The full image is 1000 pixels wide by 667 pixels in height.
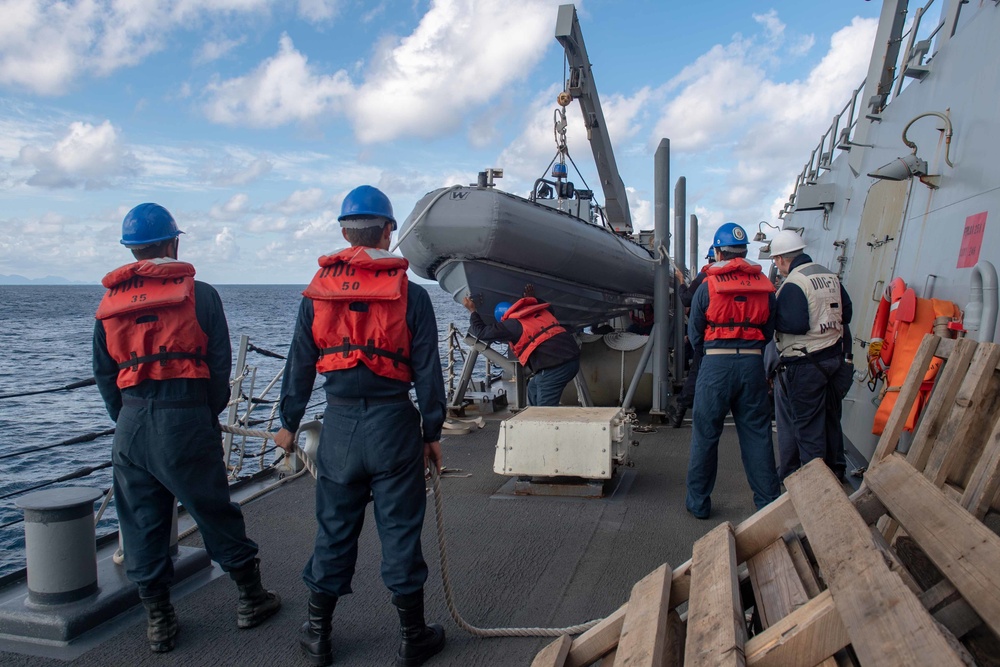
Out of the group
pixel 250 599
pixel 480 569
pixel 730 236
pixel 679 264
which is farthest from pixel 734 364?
pixel 679 264

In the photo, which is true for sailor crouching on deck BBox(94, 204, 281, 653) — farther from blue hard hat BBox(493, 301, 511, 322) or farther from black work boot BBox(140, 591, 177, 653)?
blue hard hat BBox(493, 301, 511, 322)

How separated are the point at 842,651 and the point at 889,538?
95cm

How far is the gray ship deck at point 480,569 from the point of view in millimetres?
2789

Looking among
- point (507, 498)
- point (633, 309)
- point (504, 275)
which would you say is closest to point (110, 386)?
point (507, 498)

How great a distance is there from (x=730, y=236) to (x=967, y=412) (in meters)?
2.27

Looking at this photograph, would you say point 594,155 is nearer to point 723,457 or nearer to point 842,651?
point 723,457

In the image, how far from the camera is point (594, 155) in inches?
328

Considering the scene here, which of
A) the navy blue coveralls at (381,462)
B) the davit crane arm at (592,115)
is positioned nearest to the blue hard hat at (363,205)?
the navy blue coveralls at (381,462)

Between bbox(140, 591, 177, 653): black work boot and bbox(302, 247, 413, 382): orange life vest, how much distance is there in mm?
1098

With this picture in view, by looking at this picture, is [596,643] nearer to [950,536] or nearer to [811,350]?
[950,536]

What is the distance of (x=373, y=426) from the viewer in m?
2.67

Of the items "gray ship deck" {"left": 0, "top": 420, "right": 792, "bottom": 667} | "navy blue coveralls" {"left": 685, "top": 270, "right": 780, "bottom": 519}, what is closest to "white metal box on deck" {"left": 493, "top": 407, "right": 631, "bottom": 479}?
"gray ship deck" {"left": 0, "top": 420, "right": 792, "bottom": 667}

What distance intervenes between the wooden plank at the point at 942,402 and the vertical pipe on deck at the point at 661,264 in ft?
16.6

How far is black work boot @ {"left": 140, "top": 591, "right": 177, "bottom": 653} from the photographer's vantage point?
278 centimetres
